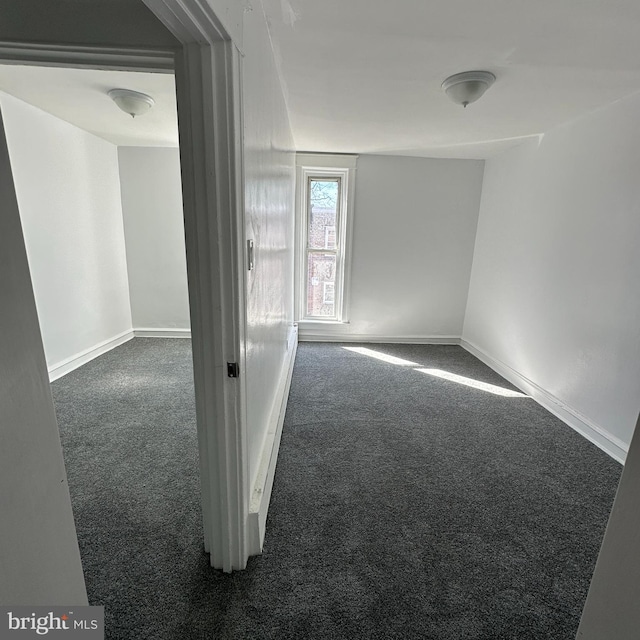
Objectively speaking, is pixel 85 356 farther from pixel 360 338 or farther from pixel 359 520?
pixel 359 520

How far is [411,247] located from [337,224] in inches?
37.2

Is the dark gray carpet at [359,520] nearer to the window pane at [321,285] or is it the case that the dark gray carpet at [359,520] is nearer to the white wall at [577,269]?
the white wall at [577,269]

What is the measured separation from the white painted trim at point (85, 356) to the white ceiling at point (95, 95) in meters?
2.08

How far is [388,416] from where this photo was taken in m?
2.58

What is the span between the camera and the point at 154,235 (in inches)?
161

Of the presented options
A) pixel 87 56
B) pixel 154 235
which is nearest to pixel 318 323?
pixel 154 235

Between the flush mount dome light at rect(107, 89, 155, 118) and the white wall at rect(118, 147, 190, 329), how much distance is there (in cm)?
144

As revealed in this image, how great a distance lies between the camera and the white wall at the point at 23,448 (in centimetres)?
54

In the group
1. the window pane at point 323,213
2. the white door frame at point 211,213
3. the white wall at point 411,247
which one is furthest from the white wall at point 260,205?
the white wall at point 411,247

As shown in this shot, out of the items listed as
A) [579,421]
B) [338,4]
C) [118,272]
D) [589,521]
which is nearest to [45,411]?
[338,4]

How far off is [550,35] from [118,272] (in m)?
4.24

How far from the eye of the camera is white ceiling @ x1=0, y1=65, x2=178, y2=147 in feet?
6.81

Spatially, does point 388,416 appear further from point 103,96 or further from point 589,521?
point 103,96

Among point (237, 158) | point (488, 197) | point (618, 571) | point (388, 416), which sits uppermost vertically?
point (488, 197)
